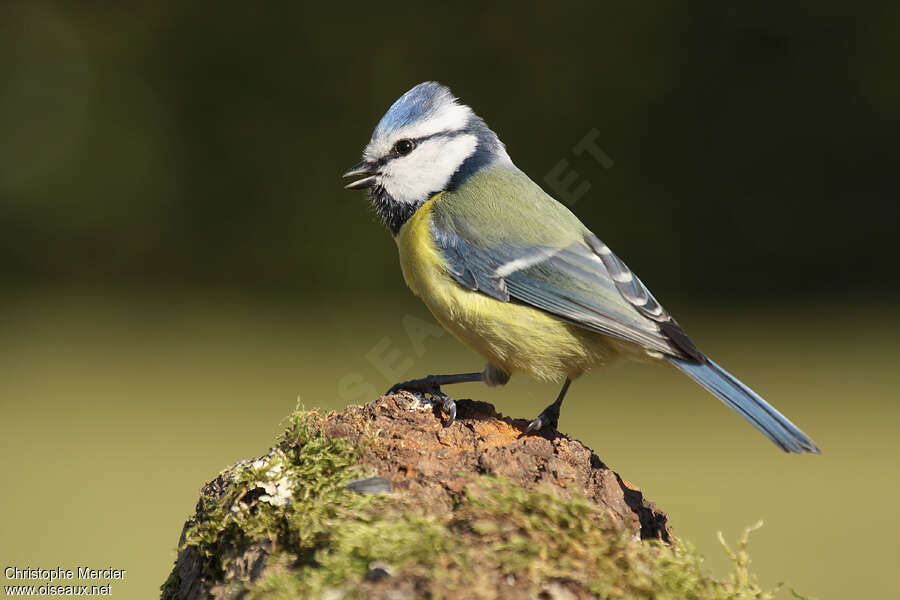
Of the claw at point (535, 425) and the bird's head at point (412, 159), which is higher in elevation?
the bird's head at point (412, 159)

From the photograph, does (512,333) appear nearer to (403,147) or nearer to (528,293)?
(528,293)

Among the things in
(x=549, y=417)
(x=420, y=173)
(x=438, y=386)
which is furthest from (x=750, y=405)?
(x=420, y=173)

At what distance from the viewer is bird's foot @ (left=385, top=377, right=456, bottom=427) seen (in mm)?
1902

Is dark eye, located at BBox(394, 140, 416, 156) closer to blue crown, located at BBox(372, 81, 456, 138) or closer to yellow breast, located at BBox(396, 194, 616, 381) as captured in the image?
blue crown, located at BBox(372, 81, 456, 138)

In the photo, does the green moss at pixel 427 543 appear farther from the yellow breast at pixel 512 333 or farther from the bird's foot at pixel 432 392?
the yellow breast at pixel 512 333

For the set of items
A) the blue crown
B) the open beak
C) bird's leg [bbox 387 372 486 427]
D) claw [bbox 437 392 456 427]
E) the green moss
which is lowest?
the green moss

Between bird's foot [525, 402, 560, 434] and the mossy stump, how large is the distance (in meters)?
0.10

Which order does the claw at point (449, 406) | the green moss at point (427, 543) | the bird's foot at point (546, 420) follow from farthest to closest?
the bird's foot at point (546, 420), the claw at point (449, 406), the green moss at point (427, 543)

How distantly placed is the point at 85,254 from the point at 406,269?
580 cm

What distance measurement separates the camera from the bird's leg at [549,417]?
6.56 ft

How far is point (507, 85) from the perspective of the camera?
7.01 meters

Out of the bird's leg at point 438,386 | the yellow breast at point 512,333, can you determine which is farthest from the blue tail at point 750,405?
the bird's leg at point 438,386

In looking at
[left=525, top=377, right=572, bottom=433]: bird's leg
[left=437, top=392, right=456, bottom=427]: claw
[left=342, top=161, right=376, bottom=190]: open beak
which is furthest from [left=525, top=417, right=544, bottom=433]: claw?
[left=342, top=161, right=376, bottom=190]: open beak

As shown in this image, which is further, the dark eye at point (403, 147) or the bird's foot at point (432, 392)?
the dark eye at point (403, 147)
